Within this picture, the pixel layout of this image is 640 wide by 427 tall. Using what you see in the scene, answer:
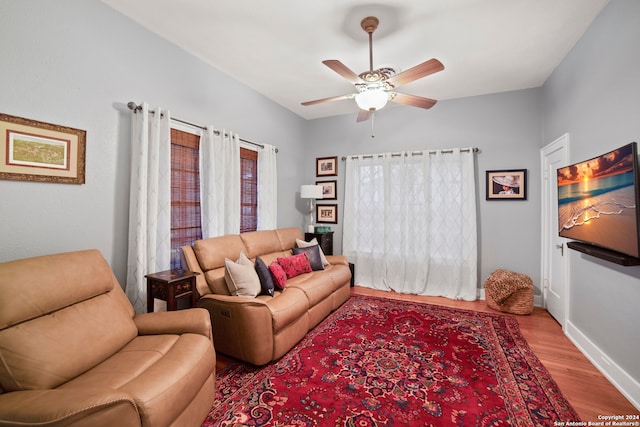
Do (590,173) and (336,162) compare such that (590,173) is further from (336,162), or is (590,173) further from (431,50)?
(336,162)

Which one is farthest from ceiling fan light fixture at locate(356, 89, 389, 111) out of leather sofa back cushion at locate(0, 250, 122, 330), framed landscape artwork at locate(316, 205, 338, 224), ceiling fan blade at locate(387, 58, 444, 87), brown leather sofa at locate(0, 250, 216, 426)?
framed landscape artwork at locate(316, 205, 338, 224)

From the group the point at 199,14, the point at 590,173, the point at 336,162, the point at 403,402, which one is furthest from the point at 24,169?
the point at 590,173

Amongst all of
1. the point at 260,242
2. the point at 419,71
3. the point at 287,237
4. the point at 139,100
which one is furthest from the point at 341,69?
the point at 287,237

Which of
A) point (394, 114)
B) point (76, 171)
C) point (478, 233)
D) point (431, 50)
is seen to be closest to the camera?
point (76, 171)

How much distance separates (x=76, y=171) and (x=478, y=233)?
458 cm

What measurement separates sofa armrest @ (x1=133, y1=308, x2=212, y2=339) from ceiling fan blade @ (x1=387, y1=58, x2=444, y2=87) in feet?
7.63

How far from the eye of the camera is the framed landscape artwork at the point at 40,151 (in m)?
1.79

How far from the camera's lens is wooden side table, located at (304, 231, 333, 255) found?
4547 millimetres

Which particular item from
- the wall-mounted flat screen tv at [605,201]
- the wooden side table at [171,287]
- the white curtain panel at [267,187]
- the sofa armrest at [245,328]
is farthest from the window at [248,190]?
the wall-mounted flat screen tv at [605,201]

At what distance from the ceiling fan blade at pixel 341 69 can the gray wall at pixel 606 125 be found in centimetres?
188

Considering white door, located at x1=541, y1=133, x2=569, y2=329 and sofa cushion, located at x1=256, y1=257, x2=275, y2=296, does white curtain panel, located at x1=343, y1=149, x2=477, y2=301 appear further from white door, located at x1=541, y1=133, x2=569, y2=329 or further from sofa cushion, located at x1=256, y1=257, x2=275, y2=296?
sofa cushion, located at x1=256, y1=257, x2=275, y2=296

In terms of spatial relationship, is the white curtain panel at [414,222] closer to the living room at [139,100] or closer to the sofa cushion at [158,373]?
the living room at [139,100]

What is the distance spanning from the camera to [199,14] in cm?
237

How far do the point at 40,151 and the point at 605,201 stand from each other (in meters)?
4.04
